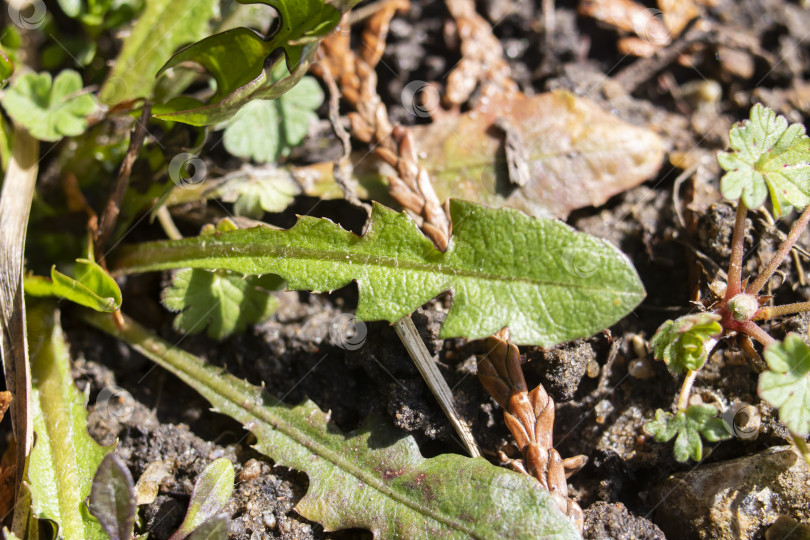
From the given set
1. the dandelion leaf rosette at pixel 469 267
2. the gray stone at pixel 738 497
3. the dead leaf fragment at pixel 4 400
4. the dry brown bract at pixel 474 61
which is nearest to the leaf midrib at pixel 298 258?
the dandelion leaf rosette at pixel 469 267

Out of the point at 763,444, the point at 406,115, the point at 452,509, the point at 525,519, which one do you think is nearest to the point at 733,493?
the point at 763,444

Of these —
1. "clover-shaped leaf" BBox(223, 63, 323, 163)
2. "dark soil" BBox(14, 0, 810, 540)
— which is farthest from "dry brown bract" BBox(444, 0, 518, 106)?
"clover-shaped leaf" BBox(223, 63, 323, 163)

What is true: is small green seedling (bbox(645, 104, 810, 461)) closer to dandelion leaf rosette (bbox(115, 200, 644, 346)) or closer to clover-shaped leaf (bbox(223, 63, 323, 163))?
dandelion leaf rosette (bbox(115, 200, 644, 346))

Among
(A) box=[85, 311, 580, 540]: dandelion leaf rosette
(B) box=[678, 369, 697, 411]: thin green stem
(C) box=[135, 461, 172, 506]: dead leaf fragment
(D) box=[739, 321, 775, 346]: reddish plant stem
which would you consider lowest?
(C) box=[135, 461, 172, 506]: dead leaf fragment

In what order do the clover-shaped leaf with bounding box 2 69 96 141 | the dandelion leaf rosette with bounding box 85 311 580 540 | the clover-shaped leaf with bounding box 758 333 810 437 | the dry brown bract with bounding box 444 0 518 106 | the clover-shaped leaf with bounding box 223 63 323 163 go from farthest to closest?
the dry brown bract with bounding box 444 0 518 106 → the clover-shaped leaf with bounding box 223 63 323 163 → the clover-shaped leaf with bounding box 2 69 96 141 → the dandelion leaf rosette with bounding box 85 311 580 540 → the clover-shaped leaf with bounding box 758 333 810 437

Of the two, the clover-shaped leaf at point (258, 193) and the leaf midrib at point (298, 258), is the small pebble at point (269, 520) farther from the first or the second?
the clover-shaped leaf at point (258, 193)
